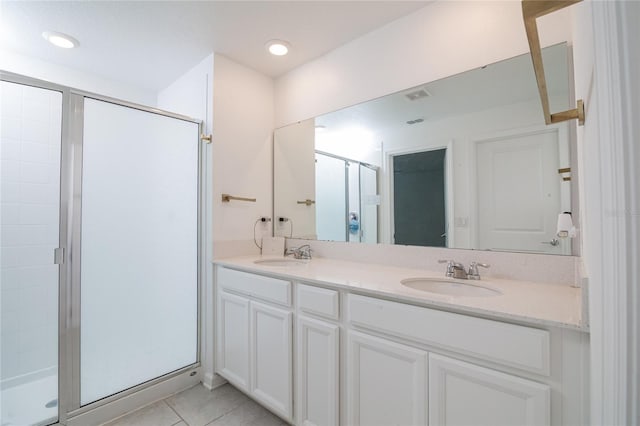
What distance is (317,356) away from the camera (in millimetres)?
1405

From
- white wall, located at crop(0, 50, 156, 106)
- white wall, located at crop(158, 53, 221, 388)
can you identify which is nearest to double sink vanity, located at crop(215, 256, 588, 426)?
white wall, located at crop(158, 53, 221, 388)

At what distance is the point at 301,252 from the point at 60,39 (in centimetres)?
224

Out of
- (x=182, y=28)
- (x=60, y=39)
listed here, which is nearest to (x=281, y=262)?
(x=182, y=28)

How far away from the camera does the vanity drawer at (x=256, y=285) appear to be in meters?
1.56

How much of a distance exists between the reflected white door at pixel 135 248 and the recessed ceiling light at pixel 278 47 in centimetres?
82

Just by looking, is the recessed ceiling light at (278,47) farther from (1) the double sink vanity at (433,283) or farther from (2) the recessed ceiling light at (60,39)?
(2) the recessed ceiling light at (60,39)

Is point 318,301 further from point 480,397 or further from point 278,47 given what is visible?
point 278,47

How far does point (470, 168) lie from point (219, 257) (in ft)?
5.81

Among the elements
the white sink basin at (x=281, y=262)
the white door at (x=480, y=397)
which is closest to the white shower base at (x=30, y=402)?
the white sink basin at (x=281, y=262)

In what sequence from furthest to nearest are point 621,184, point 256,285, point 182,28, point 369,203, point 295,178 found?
1. point 295,178
2. point 369,203
3. point 182,28
4. point 256,285
5. point 621,184

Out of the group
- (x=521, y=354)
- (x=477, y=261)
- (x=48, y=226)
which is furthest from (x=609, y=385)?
(x=48, y=226)

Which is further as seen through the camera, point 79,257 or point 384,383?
point 79,257

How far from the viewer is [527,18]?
0.49 metres

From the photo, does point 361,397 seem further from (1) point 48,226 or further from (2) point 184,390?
(1) point 48,226
